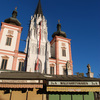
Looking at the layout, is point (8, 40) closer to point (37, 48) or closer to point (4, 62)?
point (4, 62)

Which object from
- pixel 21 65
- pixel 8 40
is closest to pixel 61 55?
pixel 21 65

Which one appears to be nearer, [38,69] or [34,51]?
[38,69]

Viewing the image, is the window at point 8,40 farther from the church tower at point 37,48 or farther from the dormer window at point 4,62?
the church tower at point 37,48

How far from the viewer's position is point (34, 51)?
30.7 metres

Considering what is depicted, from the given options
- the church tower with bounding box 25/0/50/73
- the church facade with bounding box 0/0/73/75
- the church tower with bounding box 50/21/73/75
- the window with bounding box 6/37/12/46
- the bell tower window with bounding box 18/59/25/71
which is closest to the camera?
the bell tower window with bounding box 18/59/25/71

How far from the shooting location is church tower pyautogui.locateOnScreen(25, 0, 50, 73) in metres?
29.0

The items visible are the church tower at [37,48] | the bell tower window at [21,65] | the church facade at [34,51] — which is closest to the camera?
the bell tower window at [21,65]

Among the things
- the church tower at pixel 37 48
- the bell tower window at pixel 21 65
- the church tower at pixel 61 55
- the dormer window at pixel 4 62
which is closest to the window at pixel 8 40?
the dormer window at pixel 4 62

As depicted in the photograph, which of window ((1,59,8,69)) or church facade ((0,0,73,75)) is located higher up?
church facade ((0,0,73,75))

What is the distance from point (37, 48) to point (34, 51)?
1428 mm

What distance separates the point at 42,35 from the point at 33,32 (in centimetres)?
293

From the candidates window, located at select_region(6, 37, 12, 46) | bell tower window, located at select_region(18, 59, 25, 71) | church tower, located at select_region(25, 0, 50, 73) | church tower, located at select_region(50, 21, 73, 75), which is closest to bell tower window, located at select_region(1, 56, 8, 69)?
bell tower window, located at select_region(18, 59, 25, 71)

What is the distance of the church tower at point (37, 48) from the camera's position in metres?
29.0

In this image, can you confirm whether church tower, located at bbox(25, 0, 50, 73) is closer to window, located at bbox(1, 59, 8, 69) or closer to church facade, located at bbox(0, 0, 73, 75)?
church facade, located at bbox(0, 0, 73, 75)
